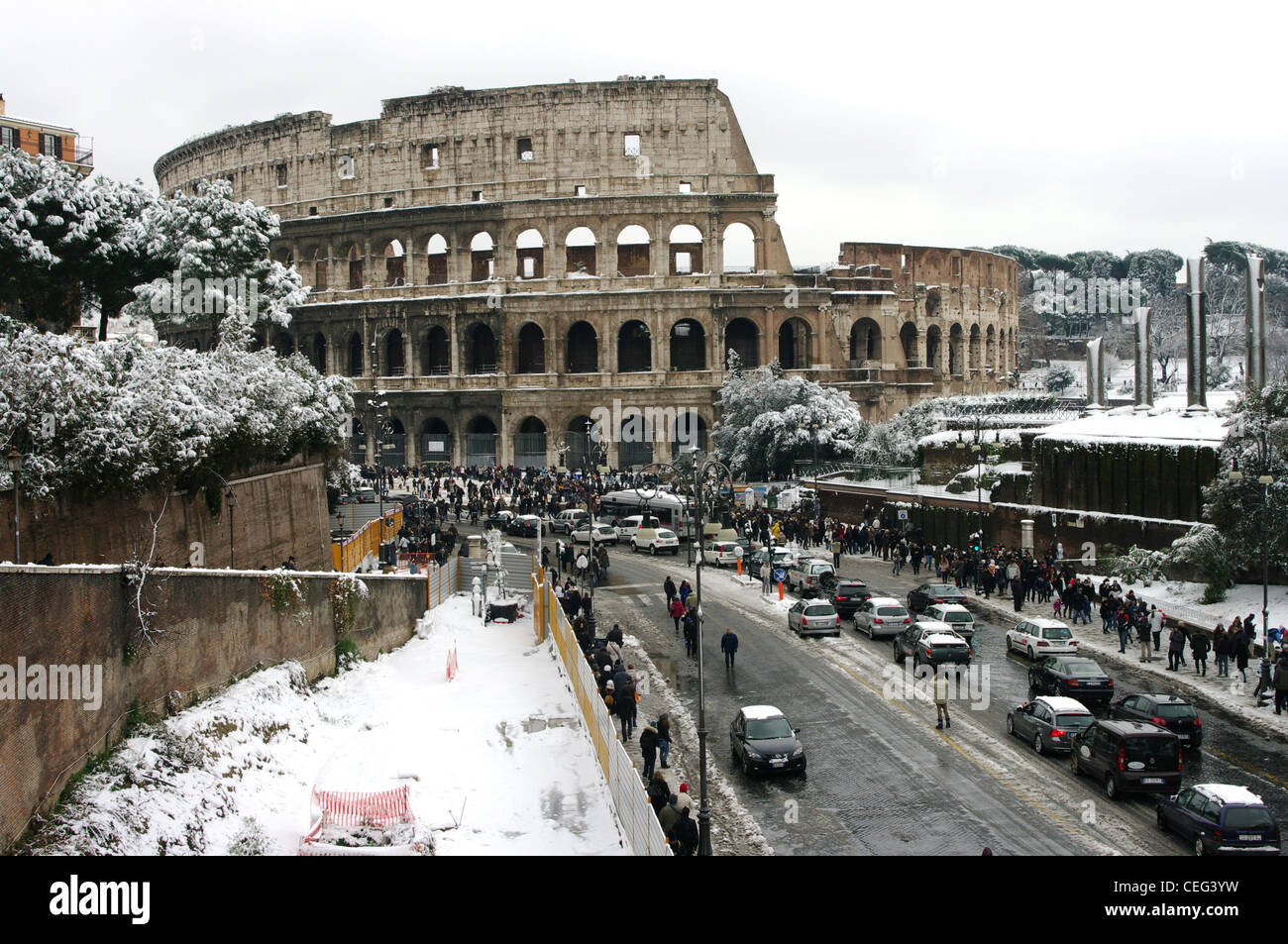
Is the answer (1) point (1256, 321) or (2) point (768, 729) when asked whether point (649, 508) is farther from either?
(2) point (768, 729)

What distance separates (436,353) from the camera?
7175cm

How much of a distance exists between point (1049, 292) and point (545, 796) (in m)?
132

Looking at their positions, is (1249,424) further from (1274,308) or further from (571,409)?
(1274,308)

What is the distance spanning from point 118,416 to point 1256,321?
3536 cm

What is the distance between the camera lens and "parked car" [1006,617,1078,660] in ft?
88.7

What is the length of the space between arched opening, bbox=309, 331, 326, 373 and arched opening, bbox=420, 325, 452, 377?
6.62 metres

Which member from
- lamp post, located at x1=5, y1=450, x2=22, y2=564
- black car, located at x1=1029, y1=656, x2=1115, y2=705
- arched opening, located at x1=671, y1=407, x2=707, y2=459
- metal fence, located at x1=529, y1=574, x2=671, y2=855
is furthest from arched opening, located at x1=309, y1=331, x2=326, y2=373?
black car, located at x1=1029, y1=656, x2=1115, y2=705

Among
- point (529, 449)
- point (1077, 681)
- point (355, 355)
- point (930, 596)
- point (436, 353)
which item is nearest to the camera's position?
point (1077, 681)

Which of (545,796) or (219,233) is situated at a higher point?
(219,233)

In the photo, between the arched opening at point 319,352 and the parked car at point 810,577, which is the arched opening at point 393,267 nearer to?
the arched opening at point 319,352

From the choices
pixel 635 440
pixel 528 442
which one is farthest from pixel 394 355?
pixel 635 440

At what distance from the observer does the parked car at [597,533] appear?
46625 millimetres
